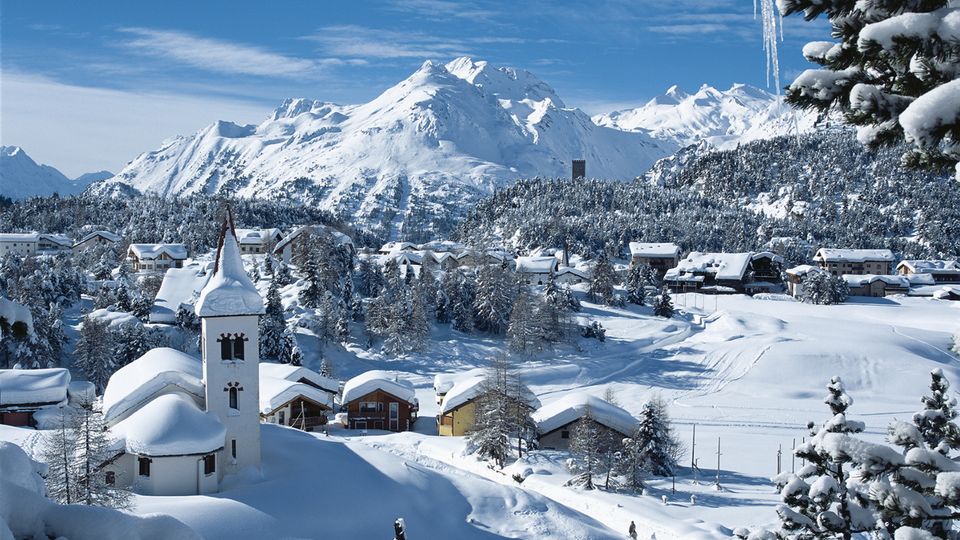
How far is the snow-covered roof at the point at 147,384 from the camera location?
96.2 feet

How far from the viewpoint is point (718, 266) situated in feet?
375

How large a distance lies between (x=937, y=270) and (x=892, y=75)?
426 feet

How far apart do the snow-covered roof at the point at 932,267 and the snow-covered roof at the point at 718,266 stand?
84.6 feet

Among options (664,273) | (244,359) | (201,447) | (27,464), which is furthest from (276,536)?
(664,273)

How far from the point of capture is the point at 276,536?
76.3ft

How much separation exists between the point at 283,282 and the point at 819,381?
49.9 m

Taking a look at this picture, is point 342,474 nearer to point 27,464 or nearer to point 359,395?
point 359,395

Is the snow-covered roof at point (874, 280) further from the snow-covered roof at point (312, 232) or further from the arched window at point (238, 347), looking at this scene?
the arched window at point (238, 347)

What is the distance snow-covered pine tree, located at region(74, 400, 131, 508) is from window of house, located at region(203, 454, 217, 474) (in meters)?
3.02

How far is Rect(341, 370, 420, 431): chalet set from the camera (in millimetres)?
48188

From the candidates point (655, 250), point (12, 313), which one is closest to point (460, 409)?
point (12, 313)

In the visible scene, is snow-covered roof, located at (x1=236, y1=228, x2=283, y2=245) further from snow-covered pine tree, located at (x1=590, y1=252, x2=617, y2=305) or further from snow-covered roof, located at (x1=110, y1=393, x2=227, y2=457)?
snow-covered roof, located at (x1=110, y1=393, x2=227, y2=457)

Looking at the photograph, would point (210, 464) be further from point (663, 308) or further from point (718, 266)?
point (718, 266)

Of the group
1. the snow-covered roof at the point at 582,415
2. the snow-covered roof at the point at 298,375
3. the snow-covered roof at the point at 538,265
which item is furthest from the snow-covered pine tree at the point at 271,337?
the snow-covered roof at the point at 538,265
